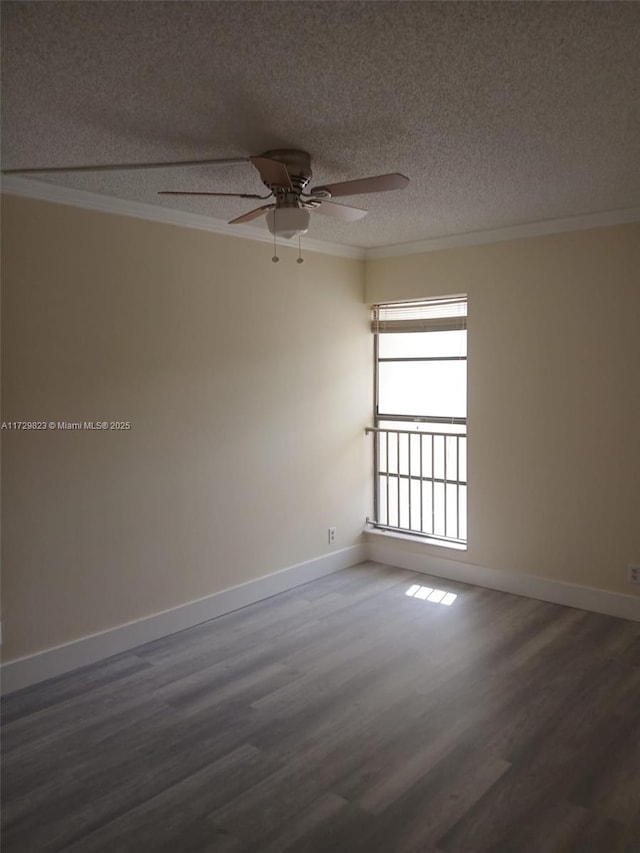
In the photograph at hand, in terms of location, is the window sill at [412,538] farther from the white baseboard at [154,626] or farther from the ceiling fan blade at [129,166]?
the ceiling fan blade at [129,166]

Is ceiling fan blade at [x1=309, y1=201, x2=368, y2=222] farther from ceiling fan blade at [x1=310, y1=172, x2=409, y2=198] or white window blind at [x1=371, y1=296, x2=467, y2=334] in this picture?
white window blind at [x1=371, y1=296, x2=467, y2=334]

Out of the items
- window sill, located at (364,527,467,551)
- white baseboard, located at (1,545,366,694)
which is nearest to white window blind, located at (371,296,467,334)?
window sill, located at (364,527,467,551)

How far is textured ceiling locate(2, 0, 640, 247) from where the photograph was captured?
1787 millimetres

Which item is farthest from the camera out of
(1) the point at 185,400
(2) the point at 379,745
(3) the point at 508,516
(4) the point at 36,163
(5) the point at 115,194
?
(3) the point at 508,516

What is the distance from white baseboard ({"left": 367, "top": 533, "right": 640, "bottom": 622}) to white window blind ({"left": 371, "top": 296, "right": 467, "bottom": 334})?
172 centimetres

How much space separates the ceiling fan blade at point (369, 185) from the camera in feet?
8.30

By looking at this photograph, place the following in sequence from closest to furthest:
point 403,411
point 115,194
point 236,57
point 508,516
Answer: point 236,57 < point 115,194 < point 508,516 < point 403,411

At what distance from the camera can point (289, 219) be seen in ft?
9.13

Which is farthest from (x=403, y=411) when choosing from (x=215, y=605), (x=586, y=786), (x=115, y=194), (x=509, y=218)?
(x=586, y=786)

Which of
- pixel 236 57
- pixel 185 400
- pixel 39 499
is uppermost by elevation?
pixel 236 57

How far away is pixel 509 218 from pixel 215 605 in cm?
312

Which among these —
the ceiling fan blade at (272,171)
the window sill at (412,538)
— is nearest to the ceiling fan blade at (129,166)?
the ceiling fan blade at (272,171)

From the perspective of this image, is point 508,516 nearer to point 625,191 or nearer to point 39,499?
point 625,191

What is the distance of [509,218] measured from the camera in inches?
165
